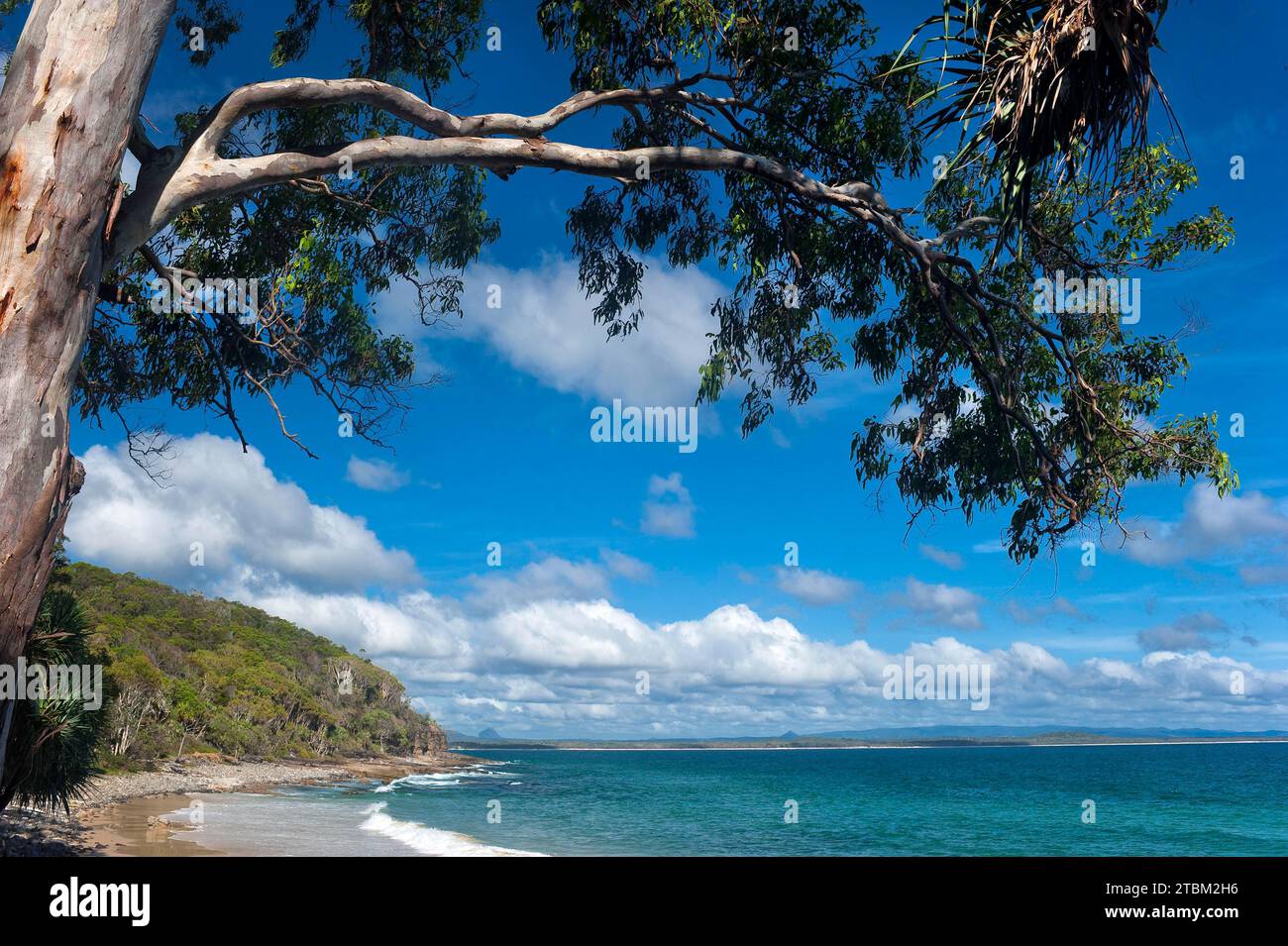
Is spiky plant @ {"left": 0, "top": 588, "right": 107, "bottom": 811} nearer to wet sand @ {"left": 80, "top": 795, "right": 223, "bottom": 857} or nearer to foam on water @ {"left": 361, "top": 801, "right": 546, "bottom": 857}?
wet sand @ {"left": 80, "top": 795, "right": 223, "bottom": 857}

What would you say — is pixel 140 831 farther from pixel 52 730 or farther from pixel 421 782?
pixel 421 782

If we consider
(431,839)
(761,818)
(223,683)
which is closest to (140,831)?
(431,839)

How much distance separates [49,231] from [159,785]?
27.8 meters

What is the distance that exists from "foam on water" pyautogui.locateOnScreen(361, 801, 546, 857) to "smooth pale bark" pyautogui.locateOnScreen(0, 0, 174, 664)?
15.5 m

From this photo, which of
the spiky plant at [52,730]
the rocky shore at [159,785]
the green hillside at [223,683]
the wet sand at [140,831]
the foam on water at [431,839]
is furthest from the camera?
the green hillside at [223,683]

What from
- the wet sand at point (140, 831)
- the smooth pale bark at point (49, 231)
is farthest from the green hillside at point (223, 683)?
the smooth pale bark at point (49, 231)

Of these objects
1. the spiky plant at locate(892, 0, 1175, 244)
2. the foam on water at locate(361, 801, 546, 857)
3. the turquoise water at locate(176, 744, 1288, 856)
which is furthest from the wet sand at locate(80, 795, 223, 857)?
the spiky plant at locate(892, 0, 1175, 244)

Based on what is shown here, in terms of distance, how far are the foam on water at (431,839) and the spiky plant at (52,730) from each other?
10.1m

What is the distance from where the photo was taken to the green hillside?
109 feet

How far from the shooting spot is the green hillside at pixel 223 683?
33312 mm

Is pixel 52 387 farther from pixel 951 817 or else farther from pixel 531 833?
pixel 951 817

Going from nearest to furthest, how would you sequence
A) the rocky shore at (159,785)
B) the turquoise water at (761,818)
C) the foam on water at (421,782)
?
1. the rocky shore at (159,785)
2. the turquoise water at (761,818)
3. the foam on water at (421,782)

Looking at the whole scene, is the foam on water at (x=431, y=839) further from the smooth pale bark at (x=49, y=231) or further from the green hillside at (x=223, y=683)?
the smooth pale bark at (x=49, y=231)

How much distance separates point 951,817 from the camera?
129ft
